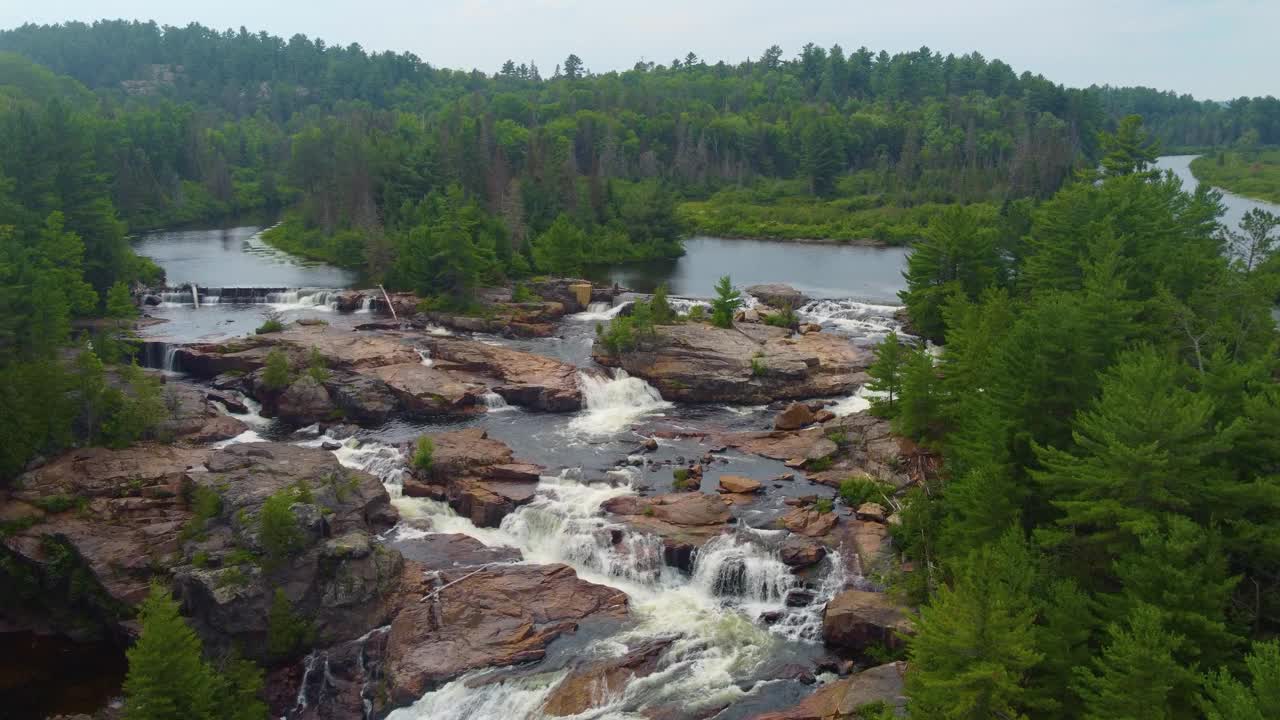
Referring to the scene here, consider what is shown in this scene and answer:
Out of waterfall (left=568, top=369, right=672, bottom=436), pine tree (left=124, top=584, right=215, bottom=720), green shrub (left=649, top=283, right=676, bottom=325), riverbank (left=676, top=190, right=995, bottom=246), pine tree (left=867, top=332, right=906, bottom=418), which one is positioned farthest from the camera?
riverbank (left=676, top=190, right=995, bottom=246)

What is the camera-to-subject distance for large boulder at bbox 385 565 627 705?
30219mm

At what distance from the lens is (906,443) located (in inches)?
1720

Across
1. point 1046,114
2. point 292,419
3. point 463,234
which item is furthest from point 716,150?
point 292,419

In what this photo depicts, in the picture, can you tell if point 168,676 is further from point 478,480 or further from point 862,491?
point 862,491

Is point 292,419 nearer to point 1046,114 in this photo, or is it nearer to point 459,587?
point 459,587

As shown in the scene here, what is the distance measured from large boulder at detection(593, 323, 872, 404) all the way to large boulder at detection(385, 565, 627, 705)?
22397mm

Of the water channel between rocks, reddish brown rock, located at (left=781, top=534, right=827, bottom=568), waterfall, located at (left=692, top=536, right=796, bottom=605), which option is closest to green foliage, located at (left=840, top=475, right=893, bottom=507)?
the water channel between rocks

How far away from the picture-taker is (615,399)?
184 feet

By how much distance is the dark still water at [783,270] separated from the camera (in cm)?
8912

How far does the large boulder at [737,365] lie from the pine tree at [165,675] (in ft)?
114

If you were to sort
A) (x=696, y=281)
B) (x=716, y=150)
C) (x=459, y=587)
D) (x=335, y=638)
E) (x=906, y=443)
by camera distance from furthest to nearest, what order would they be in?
1. (x=716, y=150)
2. (x=696, y=281)
3. (x=906, y=443)
4. (x=459, y=587)
5. (x=335, y=638)

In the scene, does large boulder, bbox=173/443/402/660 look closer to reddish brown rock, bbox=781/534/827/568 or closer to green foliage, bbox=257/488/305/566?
green foliage, bbox=257/488/305/566

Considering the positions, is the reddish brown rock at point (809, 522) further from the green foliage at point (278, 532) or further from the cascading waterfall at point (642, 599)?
the green foliage at point (278, 532)

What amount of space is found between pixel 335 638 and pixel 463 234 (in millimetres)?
45179
